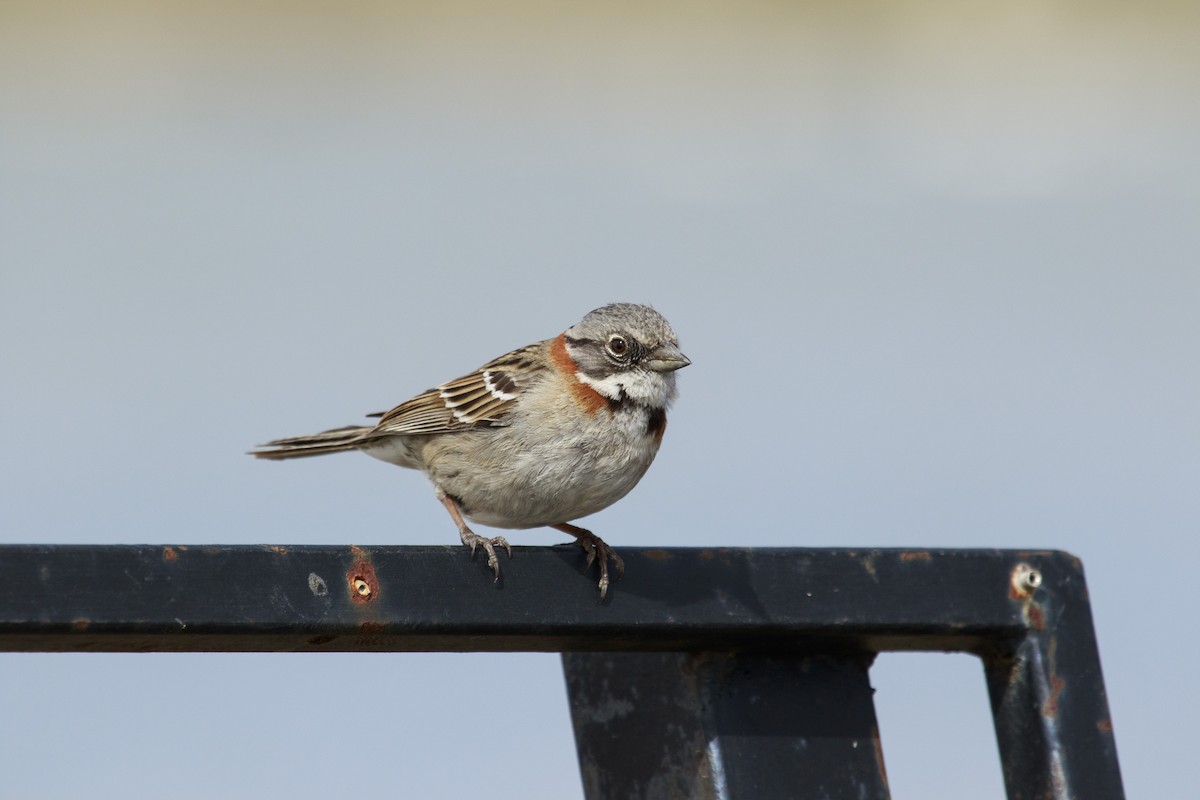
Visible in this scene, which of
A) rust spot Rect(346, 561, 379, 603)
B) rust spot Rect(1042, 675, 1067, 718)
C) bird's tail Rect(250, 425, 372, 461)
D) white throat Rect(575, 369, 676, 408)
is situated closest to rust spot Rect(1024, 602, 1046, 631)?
rust spot Rect(1042, 675, 1067, 718)

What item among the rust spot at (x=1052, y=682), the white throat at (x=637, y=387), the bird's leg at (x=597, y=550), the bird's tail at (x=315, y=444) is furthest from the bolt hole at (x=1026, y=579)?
the bird's tail at (x=315, y=444)

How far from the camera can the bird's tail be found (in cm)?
689

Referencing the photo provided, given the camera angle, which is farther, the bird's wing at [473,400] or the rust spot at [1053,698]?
the bird's wing at [473,400]

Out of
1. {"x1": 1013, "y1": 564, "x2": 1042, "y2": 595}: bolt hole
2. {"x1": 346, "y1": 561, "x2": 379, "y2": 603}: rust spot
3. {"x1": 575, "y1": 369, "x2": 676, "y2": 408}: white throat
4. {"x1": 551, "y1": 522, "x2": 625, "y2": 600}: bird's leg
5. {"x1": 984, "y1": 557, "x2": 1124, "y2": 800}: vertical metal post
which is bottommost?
{"x1": 984, "y1": 557, "x2": 1124, "y2": 800}: vertical metal post

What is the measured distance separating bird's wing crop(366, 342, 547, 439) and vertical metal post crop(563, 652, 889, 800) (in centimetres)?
230

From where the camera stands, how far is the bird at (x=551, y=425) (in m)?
5.69

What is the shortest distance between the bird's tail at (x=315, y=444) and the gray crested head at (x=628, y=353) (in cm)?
113

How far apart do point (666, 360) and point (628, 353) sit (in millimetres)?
151

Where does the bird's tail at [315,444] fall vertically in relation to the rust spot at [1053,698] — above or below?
above

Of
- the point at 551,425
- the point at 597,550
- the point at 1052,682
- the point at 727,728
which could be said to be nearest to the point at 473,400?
the point at 551,425

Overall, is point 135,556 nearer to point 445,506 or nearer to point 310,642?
point 310,642

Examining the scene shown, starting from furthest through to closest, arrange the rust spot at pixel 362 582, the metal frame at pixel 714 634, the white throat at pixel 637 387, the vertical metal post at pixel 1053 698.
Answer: the white throat at pixel 637 387 → the vertical metal post at pixel 1053 698 → the rust spot at pixel 362 582 → the metal frame at pixel 714 634

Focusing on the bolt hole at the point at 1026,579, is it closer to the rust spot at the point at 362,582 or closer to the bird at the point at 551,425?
the rust spot at the point at 362,582

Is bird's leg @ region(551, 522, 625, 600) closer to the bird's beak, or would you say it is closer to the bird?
the bird
